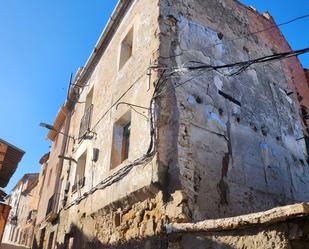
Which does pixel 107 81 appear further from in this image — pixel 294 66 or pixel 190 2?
pixel 294 66

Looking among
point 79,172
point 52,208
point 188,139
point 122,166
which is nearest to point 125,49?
point 122,166

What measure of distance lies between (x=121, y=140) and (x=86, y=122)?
3.17 m

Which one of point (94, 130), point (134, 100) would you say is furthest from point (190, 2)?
point (94, 130)

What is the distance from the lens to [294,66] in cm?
993

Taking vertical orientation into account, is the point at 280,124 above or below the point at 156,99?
above

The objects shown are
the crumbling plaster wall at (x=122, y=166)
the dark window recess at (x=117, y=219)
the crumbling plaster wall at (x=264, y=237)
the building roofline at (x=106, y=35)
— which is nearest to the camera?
the crumbling plaster wall at (x=264, y=237)

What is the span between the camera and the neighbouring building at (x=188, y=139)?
4.50 meters

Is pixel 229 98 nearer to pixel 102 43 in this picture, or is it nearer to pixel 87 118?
pixel 87 118

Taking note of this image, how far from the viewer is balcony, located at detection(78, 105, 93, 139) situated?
9.54 m

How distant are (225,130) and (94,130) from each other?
167 inches

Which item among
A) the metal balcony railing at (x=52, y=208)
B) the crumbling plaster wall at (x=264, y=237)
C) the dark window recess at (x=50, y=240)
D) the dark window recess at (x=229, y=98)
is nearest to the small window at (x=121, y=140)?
the dark window recess at (x=229, y=98)

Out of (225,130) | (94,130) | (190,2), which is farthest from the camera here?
(94,130)

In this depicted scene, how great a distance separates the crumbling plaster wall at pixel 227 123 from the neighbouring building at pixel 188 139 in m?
0.03

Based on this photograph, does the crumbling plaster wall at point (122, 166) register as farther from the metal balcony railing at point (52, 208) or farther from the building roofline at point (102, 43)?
the metal balcony railing at point (52, 208)
